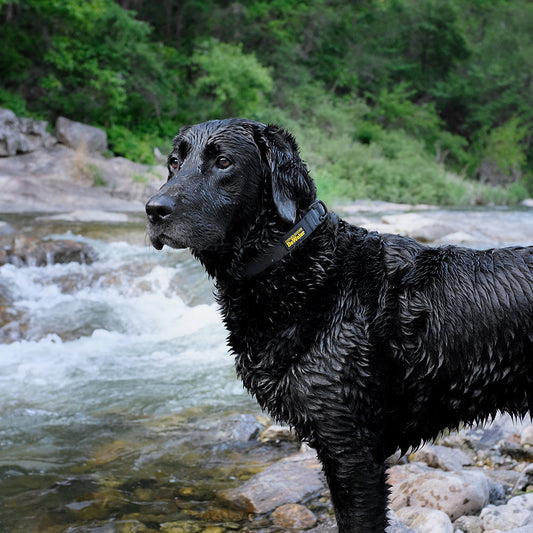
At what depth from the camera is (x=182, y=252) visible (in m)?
11.4

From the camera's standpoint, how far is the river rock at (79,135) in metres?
20.2

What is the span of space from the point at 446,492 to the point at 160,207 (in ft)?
8.02

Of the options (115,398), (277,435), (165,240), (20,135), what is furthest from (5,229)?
(165,240)

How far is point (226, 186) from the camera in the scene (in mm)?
2543

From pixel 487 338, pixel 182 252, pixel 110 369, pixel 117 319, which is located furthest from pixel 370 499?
pixel 182 252

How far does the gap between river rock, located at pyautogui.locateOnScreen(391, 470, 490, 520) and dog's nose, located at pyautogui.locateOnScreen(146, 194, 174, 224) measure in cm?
226

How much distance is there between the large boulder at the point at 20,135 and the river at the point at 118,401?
817cm

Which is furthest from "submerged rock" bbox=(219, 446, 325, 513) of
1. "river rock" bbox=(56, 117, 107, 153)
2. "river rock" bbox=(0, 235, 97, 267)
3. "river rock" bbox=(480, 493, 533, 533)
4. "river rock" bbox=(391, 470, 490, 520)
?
"river rock" bbox=(56, 117, 107, 153)

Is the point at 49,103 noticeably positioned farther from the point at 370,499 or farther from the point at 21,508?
the point at 370,499

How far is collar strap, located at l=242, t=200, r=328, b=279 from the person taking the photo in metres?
2.48

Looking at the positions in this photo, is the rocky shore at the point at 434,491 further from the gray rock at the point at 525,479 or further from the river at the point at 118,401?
the river at the point at 118,401

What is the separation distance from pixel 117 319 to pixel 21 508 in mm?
5124

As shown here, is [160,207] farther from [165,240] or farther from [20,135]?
[20,135]

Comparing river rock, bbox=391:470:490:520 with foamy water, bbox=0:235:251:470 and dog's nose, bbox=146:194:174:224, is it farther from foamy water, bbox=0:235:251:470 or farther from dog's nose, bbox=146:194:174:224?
foamy water, bbox=0:235:251:470
